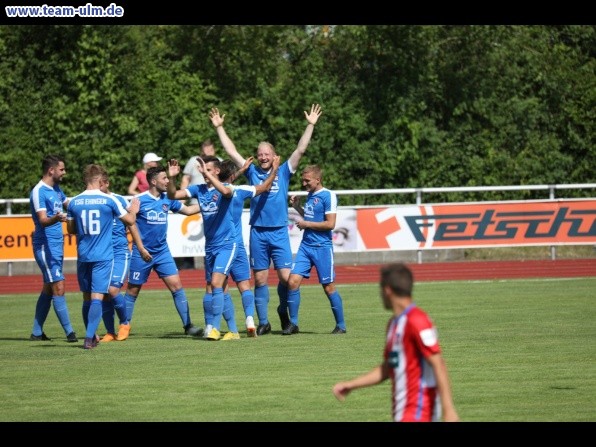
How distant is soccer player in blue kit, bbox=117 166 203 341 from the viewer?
1475 centimetres

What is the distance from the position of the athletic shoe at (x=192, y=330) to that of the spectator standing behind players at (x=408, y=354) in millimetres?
Result: 8390

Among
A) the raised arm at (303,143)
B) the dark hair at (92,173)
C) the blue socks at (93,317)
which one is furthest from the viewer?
the raised arm at (303,143)

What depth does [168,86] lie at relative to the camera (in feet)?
104

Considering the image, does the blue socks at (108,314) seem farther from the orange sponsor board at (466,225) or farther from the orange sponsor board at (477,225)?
the orange sponsor board at (477,225)

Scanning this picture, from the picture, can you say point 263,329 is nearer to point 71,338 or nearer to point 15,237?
point 71,338

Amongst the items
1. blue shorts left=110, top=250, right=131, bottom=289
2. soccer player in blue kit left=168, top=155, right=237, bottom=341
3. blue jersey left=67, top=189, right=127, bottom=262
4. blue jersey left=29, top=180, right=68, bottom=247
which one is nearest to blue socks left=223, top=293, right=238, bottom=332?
soccer player in blue kit left=168, top=155, right=237, bottom=341

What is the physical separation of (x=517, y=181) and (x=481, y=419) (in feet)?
74.1

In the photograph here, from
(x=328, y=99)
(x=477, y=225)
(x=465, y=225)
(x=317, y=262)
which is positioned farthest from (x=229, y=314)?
(x=328, y=99)

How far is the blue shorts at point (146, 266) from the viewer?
48.4 feet

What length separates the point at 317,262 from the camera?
47.9ft

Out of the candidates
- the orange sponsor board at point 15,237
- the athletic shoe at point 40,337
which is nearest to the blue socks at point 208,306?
the athletic shoe at point 40,337

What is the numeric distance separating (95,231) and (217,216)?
1.52m
